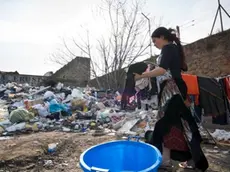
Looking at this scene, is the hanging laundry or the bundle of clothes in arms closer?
the bundle of clothes in arms

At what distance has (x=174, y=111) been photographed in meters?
1.87

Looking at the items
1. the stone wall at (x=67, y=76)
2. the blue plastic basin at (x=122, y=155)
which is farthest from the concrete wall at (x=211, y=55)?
the stone wall at (x=67, y=76)

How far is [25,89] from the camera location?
920 centimetres

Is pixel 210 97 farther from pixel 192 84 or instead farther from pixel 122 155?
pixel 122 155

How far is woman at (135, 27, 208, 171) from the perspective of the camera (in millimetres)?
1836

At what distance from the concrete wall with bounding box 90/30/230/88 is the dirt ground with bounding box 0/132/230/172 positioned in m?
3.91

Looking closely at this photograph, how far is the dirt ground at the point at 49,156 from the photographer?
7.18 feet

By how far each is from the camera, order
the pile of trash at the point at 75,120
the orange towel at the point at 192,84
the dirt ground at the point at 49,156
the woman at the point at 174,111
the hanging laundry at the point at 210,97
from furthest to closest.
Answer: the pile of trash at the point at 75,120
the hanging laundry at the point at 210,97
the orange towel at the point at 192,84
the dirt ground at the point at 49,156
the woman at the point at 174,111

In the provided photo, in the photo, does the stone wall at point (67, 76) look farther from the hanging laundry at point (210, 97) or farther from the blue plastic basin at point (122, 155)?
the blue plastic basin at point (122, 155)

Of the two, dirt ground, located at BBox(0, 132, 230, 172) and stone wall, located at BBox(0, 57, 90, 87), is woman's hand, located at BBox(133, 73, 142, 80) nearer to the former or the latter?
dirt ground, located at BBox(0, 132, 230, 172)

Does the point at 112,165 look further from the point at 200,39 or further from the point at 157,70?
the point at 200,39

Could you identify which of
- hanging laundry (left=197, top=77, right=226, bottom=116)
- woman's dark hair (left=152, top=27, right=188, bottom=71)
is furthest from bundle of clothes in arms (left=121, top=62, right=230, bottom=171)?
hanging laundry (left=197, top=77, right=226, bottom=116)

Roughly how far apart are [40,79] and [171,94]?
12482 millimetres

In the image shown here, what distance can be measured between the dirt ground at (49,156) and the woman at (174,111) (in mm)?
463
